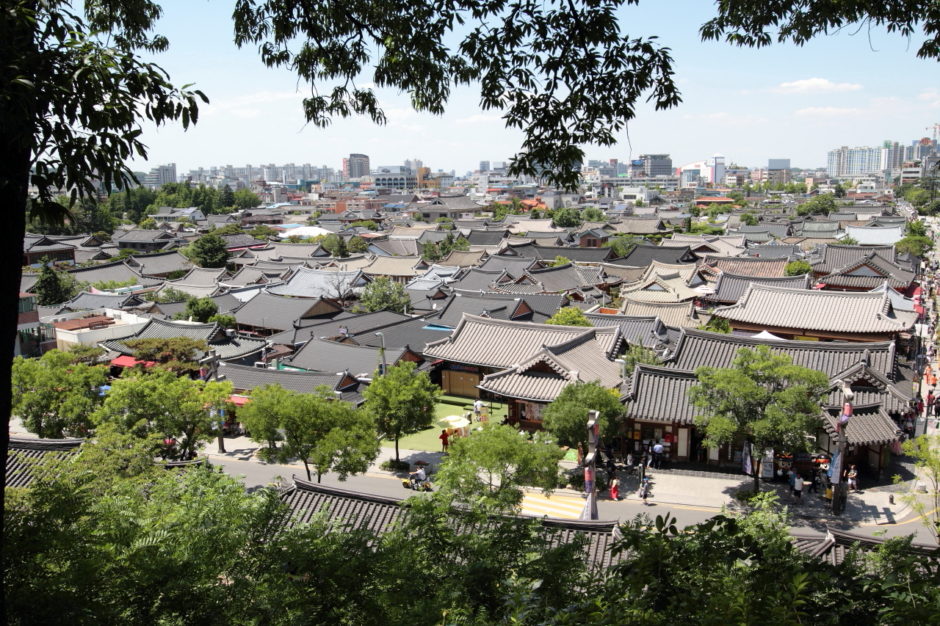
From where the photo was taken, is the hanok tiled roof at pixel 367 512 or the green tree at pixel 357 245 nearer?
the hanok tiled roof at pixel 367 512

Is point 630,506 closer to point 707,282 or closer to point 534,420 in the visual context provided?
point 534,420

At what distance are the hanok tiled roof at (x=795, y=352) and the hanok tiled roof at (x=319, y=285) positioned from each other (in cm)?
2799

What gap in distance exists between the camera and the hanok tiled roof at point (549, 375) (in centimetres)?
2356

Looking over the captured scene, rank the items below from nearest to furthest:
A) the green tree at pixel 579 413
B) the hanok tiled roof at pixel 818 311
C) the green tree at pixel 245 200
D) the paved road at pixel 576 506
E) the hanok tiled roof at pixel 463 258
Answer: the paved road at pixel 576 506 → the green tree at pixel 579 413 → the hanok tiled roof at pixel 818 311 → the hanok tiled roof at pixel 463 258 → the green tree at pixel 245 200

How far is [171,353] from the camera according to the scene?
2419 cm

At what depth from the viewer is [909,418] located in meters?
23.3

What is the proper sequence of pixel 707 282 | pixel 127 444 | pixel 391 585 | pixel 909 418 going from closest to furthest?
1. pixel 391 585
2. pixel 127 444
3. pixel 909 418
4. pixel 707 282

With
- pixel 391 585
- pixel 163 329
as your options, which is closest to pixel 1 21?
pixel 391 585

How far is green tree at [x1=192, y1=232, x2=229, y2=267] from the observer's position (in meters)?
65.4

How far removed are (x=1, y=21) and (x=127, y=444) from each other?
13.9m

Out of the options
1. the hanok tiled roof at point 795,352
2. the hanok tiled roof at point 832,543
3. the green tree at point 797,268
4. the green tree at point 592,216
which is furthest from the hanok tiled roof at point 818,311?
the green tree at point 592,216

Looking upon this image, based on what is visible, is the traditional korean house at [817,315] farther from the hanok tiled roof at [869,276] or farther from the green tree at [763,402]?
the green tree at [763,402]

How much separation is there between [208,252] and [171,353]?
4461cm

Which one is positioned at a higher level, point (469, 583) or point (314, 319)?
point (469, 583)
